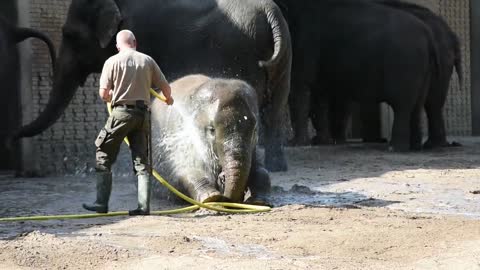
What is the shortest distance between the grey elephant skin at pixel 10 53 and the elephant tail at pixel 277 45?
2.88 m

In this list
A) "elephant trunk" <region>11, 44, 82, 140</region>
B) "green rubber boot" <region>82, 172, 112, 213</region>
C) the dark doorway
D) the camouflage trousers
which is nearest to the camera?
the camouflage trousers

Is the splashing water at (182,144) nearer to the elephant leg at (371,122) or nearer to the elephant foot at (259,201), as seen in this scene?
the elephant foot at (259,201)

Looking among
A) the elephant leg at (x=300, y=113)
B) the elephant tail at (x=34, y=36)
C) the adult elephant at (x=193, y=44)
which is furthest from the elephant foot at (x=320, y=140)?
the elephant tail at (x=34, y=36)

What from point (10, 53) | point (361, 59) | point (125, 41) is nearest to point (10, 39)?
point (10, 53)

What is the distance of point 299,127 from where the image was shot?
1524 centimetres

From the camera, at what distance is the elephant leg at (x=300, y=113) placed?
1521 centimetres

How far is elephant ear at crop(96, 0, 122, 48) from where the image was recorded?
37.2 ft

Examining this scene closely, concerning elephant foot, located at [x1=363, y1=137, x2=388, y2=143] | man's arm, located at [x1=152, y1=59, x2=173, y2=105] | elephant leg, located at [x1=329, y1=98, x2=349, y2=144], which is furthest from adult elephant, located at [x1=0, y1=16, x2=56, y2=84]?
elephant foot, located at [x1=363, y1=137, x2=388, y2=143]

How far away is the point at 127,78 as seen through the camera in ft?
24.6

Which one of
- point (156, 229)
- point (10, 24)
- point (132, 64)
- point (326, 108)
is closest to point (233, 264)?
point (156, 229)

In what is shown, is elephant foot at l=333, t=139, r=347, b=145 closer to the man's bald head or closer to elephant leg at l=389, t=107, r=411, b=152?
elephant leg at l=389, t=107, r=411, b=152

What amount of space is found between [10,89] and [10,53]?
0.52 m

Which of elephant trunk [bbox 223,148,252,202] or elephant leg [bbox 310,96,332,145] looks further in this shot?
elephant leg [bbox 310,96,332,145]

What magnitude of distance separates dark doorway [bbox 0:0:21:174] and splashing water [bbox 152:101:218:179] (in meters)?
4.20
